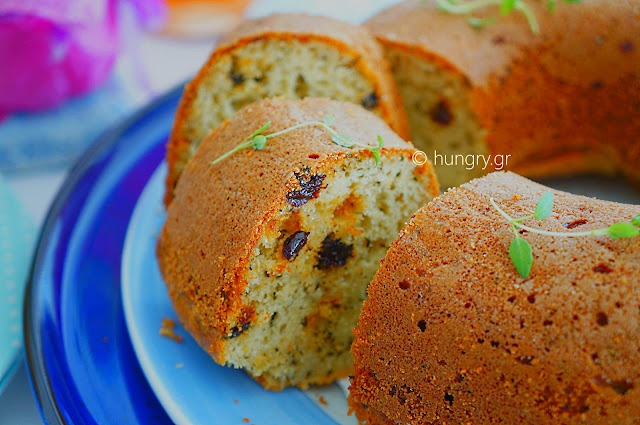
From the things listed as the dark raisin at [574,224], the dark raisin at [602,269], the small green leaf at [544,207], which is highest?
the small green leaf at [544,207]

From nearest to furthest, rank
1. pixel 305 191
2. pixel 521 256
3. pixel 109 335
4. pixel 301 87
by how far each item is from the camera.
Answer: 1. pixel 521 256
2. pixel 305 191
3. pixel 109 335
4. pixel 301 87

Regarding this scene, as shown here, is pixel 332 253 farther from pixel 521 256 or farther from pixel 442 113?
pixel 442 113

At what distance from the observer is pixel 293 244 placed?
185 cm

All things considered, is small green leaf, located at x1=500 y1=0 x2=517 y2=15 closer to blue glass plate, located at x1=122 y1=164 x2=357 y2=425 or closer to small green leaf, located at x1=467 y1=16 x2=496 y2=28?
small green leaf, located at x1=467 y1=16 x2=496 y2=28

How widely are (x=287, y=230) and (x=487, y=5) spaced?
66.0 inches

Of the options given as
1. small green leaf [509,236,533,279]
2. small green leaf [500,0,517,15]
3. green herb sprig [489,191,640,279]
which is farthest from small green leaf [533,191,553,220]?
small green leaf [500,0,517,15]

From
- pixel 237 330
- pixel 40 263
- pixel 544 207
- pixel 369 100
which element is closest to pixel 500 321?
pixel 544 207

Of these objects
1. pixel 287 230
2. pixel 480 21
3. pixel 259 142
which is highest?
pixel 480 21

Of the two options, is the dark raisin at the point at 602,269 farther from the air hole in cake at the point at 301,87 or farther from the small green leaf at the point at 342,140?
the air hole in cake at the point at 301,87

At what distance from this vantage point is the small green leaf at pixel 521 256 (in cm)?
151

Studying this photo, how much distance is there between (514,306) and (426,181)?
0.60m

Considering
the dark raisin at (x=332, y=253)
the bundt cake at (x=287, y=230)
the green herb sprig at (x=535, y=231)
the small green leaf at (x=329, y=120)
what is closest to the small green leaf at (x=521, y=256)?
the green herb sprig at (x=535, y=231)

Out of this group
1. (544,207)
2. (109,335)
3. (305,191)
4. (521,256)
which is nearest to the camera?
(521,256)

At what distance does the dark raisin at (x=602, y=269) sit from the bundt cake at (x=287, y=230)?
0.62m
